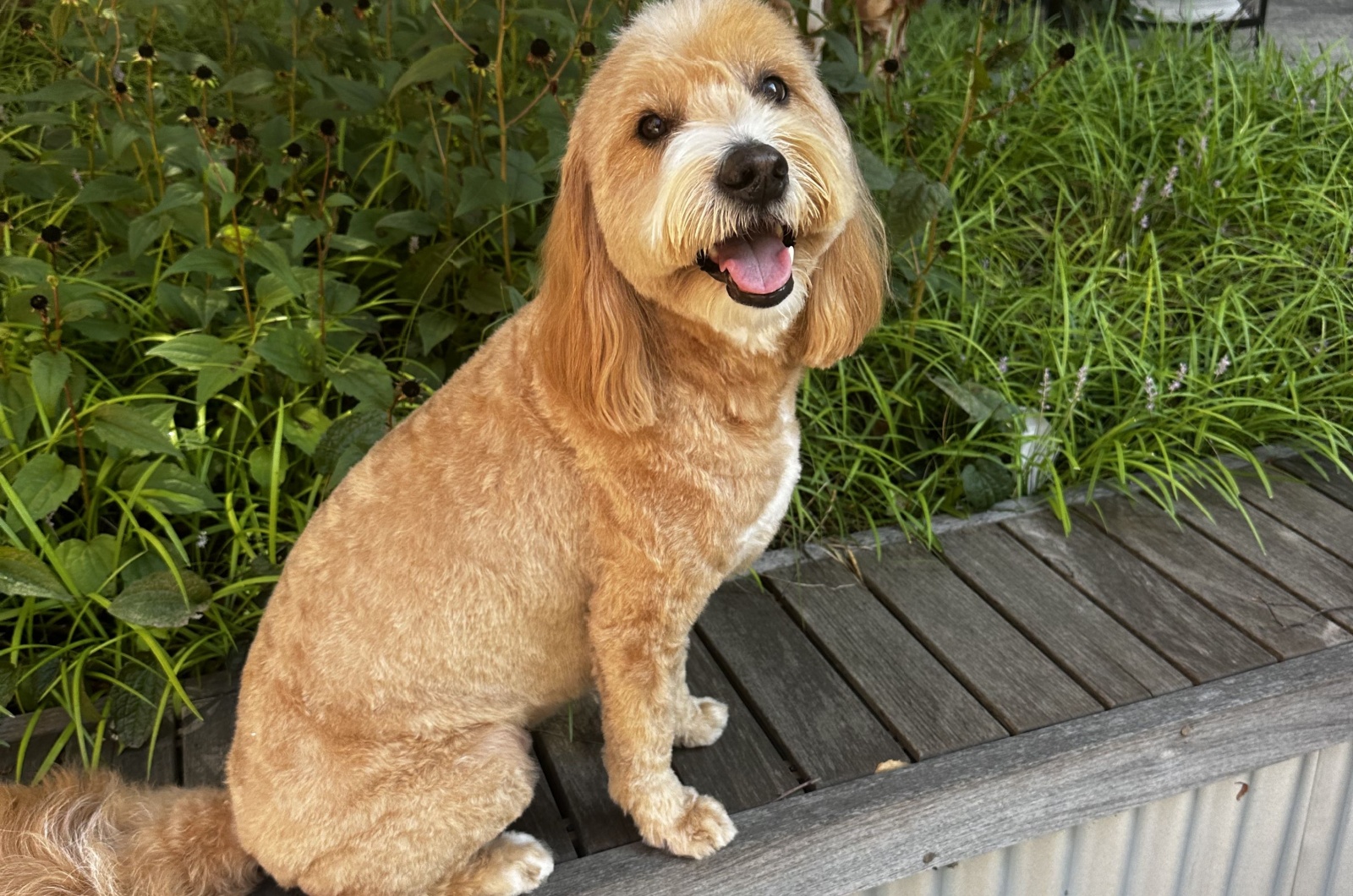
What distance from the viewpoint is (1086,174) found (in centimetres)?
412

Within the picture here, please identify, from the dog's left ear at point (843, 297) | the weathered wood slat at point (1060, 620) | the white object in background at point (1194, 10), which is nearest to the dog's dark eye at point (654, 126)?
the dog's left ear at point (843, 297)

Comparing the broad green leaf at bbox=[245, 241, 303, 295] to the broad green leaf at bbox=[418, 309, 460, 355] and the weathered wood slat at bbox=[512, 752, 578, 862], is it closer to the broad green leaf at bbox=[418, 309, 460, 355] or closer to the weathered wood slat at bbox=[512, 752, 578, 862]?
the broad green leaf at bbox=[418, 309, 460, 355]

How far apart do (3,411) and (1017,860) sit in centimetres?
268

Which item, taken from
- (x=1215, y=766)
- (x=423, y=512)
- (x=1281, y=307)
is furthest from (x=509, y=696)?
(x=1281, y=307)

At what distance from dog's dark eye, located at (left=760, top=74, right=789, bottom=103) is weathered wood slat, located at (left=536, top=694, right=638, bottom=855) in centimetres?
139

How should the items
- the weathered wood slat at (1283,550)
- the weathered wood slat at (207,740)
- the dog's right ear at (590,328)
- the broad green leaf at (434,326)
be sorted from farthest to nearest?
the broad green leaf at (434,326) < the weathered wood slat at (1283,550) < the weathered wood slat at (207,740) < the dog's right ear at (590,328)

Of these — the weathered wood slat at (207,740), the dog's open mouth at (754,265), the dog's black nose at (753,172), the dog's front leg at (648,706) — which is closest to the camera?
the dog's black nose at (753,172)

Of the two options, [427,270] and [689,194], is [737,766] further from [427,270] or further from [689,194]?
[427,270]

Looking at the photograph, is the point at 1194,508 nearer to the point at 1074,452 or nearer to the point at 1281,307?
the point at 1074,452

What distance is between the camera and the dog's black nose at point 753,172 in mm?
1508

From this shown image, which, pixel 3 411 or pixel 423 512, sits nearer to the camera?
pixel 423 512

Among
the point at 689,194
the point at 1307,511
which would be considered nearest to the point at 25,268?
the point at 689,194

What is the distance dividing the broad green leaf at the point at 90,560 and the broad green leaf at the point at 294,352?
58 centimetres

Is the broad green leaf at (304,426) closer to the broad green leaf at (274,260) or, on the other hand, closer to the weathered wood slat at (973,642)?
the broad green leaf at (274,260)
